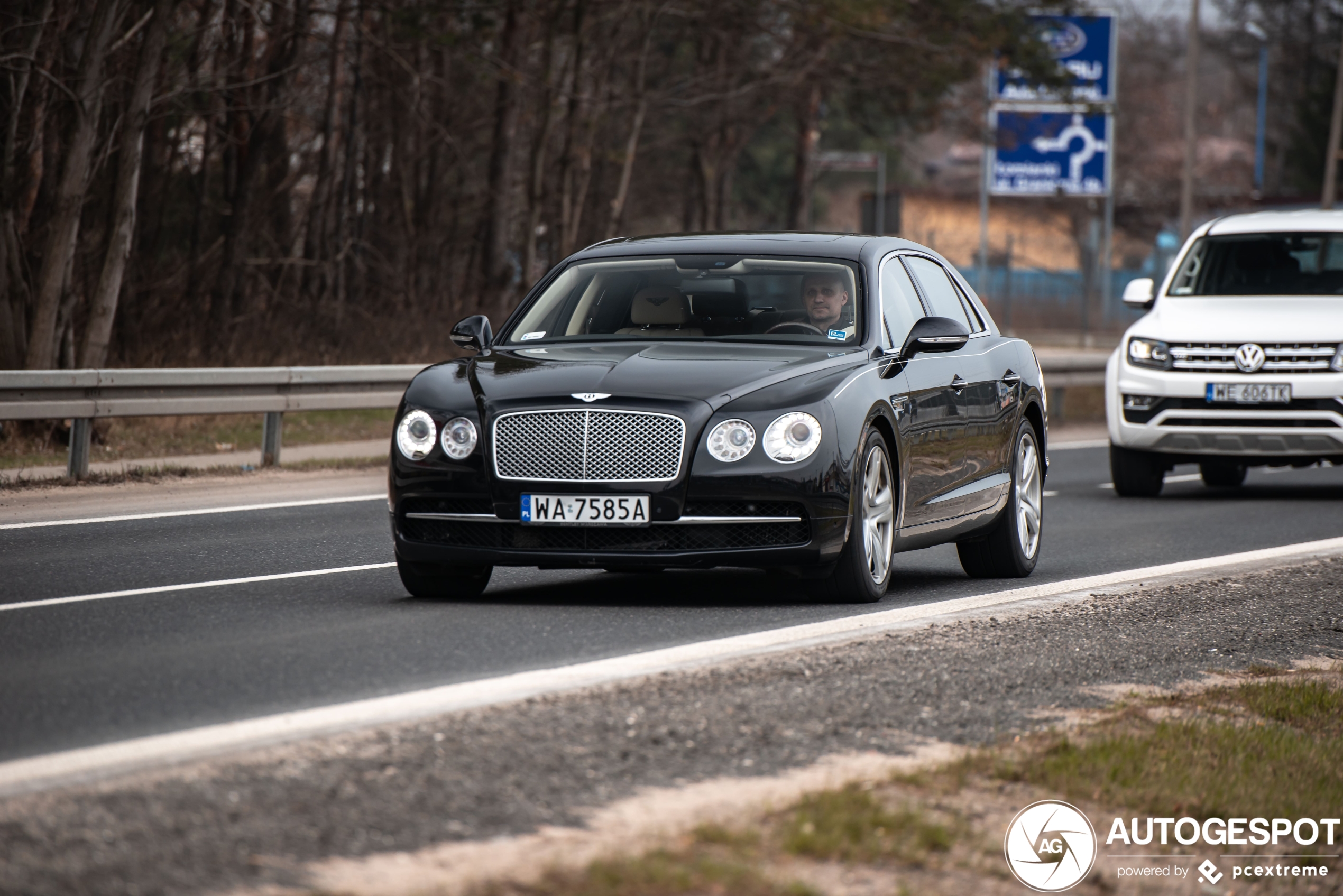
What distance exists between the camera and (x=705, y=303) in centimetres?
925

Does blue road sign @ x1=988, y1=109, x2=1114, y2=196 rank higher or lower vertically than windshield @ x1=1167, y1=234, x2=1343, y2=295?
higher

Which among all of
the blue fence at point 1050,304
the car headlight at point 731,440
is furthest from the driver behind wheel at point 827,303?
the blue fence at point 1050,304

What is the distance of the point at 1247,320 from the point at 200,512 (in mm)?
8060

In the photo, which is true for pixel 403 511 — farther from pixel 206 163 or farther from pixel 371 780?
pixel 206 163

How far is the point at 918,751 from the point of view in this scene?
223 inches

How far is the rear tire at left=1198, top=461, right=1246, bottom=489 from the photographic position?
1742 cm

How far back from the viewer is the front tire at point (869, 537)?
27.4 feet

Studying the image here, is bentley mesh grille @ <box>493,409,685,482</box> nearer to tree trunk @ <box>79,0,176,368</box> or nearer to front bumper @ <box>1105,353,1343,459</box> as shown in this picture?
front bumper @ <box>1105,353,1343,459</box>

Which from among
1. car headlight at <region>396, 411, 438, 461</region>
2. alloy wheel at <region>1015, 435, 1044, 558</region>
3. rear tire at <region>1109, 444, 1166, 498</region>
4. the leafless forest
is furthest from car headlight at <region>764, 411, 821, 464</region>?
the leafless forest

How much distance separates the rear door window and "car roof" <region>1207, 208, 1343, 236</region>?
6.72m

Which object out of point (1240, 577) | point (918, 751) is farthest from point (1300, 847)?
point (1240, 577)

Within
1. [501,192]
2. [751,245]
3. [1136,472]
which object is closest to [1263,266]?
[1136,472]

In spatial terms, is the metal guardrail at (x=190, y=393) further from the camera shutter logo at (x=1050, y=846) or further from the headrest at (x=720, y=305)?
the camera shutter logo at (x=1050, y=846)

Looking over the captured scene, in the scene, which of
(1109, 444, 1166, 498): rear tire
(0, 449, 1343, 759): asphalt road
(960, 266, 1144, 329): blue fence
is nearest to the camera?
(0, 449, 1343, 759): asphalt road
